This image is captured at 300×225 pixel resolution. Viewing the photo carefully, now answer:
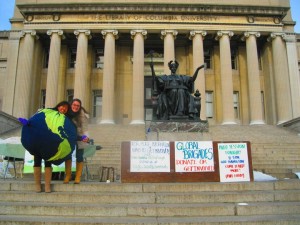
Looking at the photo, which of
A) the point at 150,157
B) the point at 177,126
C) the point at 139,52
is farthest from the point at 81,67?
the point at 150,157

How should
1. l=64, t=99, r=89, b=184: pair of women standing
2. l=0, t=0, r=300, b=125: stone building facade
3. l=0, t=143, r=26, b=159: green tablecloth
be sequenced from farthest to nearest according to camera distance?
1. l=0, t=0, r=300, b=125: stone building facade
2. l=0, t=143, r=26, b=159: green tablecloth
3. l=64, t=99, r=89, b=184: pair of women standing

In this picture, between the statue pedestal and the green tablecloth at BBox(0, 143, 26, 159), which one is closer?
the green tablecloth at BBox(0, 143, 26, 159)

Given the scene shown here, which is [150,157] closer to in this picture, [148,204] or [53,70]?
[148,204]

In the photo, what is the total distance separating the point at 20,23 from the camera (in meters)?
26.8

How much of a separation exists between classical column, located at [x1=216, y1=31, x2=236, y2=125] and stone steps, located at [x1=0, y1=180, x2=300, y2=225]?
1872 centimetres

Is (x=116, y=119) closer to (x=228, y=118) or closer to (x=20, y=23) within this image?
(x=228, y=118)

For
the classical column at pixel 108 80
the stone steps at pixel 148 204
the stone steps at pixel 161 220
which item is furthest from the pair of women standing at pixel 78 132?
the classical column at pixel 108 80

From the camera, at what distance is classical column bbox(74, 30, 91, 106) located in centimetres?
2433

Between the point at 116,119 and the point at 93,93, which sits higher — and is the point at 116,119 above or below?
below

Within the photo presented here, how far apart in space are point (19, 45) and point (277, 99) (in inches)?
884

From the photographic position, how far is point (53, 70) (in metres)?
24.6

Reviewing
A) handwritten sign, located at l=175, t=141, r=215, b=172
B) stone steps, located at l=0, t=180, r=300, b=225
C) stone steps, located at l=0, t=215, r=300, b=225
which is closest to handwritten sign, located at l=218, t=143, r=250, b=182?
handwritten sign, located at l=175, t=141, r=215, b=172

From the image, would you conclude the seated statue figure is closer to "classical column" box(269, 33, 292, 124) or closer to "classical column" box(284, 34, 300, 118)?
"classical column" box(269, 33, 292, 124)

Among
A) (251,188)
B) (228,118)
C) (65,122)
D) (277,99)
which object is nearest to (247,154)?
(251,188)
